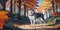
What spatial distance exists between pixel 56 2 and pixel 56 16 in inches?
8.3

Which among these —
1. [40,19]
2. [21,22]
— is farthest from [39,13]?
[21,22]

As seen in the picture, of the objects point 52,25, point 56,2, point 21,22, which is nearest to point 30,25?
point 21,22

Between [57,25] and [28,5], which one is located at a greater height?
[28,5]

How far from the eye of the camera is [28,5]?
3070 millimetres

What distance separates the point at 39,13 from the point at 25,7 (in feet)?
0.76

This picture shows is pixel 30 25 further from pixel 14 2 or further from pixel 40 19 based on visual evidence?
pixel 14 2

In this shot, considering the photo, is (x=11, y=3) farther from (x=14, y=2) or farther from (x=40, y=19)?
(x=40, y=19)

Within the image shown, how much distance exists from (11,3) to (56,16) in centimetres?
71

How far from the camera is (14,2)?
10.1 ft

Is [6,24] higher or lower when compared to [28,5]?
lower

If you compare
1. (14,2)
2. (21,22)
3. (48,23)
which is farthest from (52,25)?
(14,2)

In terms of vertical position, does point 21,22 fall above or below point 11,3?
below

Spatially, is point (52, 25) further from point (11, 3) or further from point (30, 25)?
point (11, 3)

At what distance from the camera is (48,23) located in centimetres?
305
